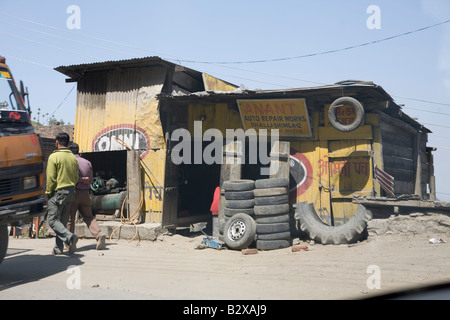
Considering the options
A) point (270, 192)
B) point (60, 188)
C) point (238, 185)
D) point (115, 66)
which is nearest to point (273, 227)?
point (270, 192)

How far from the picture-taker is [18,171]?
20.0ft

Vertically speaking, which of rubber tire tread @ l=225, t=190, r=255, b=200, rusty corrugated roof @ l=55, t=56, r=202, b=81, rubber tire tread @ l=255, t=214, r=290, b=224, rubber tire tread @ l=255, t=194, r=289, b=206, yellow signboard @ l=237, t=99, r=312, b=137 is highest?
rusty corrugated roof @ l=55, t=56, r=202, b=81

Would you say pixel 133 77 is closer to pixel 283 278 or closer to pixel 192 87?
pixel 192 87

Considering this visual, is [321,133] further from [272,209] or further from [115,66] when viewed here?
[115,66]

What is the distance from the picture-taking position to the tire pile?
29.5ft

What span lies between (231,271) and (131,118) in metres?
6.22

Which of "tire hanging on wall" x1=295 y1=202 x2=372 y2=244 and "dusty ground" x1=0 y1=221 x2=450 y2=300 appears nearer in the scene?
"dusty ground" x1=0 y1=221 x2=450 y2=300

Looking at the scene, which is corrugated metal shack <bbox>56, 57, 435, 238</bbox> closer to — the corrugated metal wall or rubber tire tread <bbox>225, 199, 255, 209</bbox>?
the corrugated metal wall

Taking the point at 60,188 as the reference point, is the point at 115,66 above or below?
above

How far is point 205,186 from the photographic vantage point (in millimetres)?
14305

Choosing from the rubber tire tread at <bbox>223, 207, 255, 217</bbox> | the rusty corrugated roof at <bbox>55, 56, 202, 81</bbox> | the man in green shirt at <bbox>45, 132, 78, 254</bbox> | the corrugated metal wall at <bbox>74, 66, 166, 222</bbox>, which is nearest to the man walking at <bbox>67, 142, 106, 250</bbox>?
the man in green shirt at <bbox>45, 132, 78, 254</bbox>

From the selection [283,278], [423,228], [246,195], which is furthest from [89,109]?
[423,228]

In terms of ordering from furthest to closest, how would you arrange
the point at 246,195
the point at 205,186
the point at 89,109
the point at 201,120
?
the point at 205,186 < the point at 89,109 < the point at 201,120 < the point at 246,195

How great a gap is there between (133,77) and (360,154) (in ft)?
21.1
